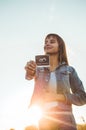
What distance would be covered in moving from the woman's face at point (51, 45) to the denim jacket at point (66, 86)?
0.35 m

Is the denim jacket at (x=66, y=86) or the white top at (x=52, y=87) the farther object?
the denim jacket at (x=66, y=86)

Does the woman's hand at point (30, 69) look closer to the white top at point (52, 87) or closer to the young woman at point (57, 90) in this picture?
the young woman at point (57, 90)

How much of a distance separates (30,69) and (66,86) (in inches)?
26.8

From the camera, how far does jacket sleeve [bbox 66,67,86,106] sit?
558cm

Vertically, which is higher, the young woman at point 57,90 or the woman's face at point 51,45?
the woman's face at point 51,45

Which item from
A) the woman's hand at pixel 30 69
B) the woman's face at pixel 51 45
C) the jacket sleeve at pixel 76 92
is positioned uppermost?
the woman's face at pixel 51 45

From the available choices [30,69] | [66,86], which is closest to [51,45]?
[30,69]

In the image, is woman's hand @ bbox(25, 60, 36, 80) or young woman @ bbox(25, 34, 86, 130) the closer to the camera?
young woman @ bbox(25, 34, 86, 130)

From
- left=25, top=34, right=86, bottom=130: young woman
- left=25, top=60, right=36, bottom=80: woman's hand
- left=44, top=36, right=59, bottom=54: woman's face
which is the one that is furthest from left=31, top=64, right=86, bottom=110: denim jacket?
left=44, top=36, right=59, bottom=54: woman's face

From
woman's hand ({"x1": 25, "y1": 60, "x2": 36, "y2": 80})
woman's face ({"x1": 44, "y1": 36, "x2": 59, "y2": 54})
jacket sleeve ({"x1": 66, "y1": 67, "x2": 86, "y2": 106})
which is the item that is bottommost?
jacket sleeve ({"x1": 66, "y1": 67, "x2": 86, "y2": 106})

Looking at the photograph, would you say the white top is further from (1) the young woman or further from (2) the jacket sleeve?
(2) the jacket sleeve

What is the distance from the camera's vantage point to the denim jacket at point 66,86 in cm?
555

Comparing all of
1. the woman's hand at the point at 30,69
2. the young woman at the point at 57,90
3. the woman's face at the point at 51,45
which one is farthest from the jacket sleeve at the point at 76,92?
the woman's hand at the point at 30,69

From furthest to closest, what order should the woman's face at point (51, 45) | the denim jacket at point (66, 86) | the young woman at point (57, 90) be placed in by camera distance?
the woman's face at point (51, 45) < the denim jacket at point (66, 86) < the young woman at point (57, 90)
